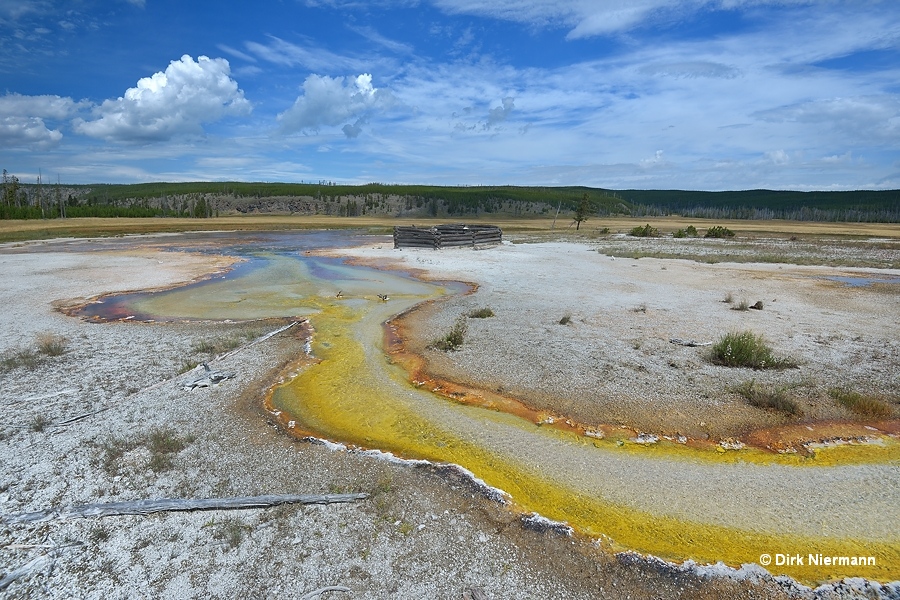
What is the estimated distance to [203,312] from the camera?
14656 millimetres

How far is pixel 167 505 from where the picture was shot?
487 centimetres

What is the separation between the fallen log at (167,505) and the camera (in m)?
4.70

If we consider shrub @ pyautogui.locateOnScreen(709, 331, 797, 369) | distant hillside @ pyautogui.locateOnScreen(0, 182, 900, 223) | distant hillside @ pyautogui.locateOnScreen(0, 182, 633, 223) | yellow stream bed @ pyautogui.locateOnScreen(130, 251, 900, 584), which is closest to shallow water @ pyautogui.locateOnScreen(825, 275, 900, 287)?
shrub @ pyautogui.locateOnScreen(709, 331, 797, 369)

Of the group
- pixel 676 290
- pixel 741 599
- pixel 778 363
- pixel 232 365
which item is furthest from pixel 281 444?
pixel 676 290

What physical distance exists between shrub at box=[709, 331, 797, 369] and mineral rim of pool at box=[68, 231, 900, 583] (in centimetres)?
260

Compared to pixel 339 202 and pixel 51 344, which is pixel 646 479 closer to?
pixel 51 344

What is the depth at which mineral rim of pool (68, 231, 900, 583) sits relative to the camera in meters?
4.50

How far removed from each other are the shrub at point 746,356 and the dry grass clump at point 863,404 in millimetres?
1379

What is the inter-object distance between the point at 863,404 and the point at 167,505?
9528 millimetres

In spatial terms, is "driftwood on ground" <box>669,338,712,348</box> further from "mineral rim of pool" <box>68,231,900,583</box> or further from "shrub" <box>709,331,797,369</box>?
"mineral rim of pool" <box>68,231,900,583</box>

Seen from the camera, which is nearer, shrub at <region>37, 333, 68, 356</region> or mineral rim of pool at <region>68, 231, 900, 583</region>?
mineral rim of pool at <region>68, 231, 900, 583</region>

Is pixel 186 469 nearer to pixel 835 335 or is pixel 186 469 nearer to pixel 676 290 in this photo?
pixel 835 335

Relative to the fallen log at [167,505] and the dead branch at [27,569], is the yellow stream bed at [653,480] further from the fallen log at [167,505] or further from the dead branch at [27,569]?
the dead branch at [27,569]

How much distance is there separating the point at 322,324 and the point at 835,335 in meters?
12.9
